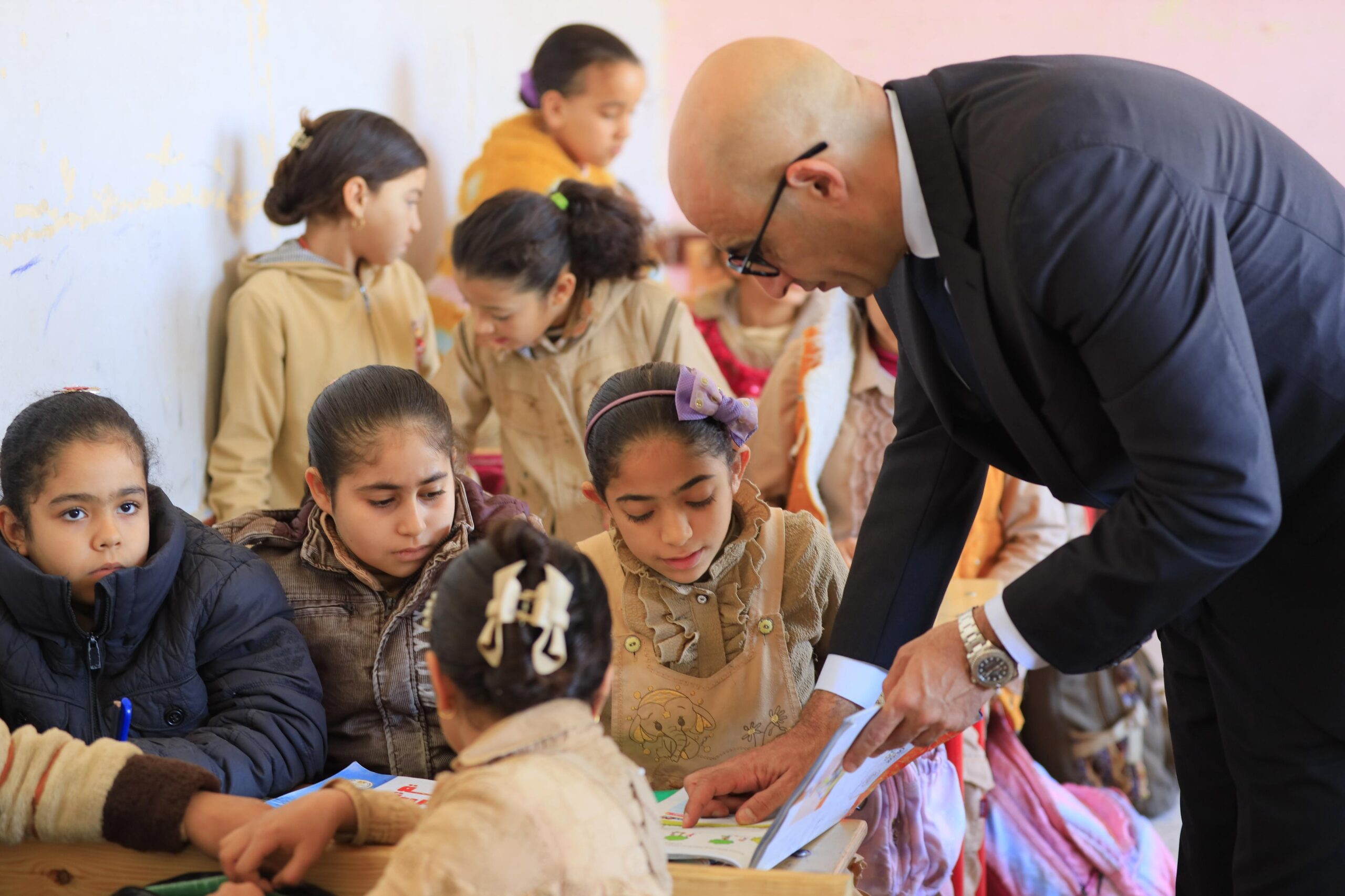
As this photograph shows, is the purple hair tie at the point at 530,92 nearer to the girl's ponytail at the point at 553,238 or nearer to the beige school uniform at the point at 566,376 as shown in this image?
the girl's ponytail at the point at 553,238

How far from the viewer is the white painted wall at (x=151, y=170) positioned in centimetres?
189

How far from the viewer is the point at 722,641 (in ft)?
5.96

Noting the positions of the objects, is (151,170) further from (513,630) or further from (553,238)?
(513,630)

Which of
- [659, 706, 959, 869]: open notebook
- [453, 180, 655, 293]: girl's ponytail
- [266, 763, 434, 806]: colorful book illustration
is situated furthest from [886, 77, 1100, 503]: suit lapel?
[453, 180, 655, 293]: girl's ponytail

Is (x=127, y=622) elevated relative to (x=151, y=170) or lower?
lower

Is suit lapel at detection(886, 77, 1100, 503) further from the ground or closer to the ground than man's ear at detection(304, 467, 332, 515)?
further from the ground

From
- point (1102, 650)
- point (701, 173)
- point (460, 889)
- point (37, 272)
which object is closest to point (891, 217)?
point (701, 173)

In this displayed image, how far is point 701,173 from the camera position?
129 cm

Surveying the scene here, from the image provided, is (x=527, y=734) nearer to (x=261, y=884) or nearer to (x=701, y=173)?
(x=261, y=884)

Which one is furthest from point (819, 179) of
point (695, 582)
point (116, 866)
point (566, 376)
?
point (566, 376)

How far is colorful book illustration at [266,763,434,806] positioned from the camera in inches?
56.3

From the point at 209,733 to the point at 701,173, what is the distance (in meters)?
0.99

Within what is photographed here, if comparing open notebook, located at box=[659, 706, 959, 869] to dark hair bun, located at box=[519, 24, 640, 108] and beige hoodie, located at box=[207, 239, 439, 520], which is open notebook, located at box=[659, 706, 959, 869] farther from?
dark hair bun, located at box=[519, 24, 640, 108]

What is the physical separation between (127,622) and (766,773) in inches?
34.1
